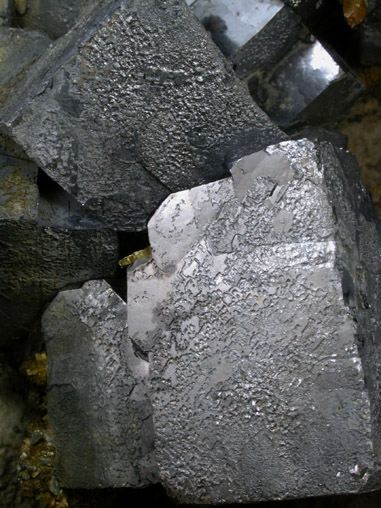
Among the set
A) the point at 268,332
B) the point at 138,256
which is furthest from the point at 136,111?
the point at 268,332

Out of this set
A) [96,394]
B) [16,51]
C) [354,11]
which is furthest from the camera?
[354,11]

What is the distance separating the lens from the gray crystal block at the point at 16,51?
5.47 ft

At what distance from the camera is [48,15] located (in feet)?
6.31

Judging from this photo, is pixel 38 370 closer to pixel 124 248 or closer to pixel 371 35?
pixel 124 248

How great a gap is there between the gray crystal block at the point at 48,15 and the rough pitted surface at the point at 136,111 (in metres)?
0.46

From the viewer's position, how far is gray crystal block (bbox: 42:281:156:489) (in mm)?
1475

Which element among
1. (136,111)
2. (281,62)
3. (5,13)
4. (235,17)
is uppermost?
(5,13)

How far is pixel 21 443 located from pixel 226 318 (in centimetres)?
110

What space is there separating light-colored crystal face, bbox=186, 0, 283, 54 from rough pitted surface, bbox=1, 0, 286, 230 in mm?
419

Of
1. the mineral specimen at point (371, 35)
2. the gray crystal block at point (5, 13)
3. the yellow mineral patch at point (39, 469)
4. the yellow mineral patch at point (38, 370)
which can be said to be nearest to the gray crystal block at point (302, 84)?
the mineral specimen at point (371, 35)

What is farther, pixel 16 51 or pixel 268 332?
pixel 16 51

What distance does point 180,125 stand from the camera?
1.41 m

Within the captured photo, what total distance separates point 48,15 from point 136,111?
85 centimetres

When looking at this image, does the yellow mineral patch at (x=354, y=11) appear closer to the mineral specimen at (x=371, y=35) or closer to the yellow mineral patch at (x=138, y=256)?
the mineral specimen at (x=371, y=35)
